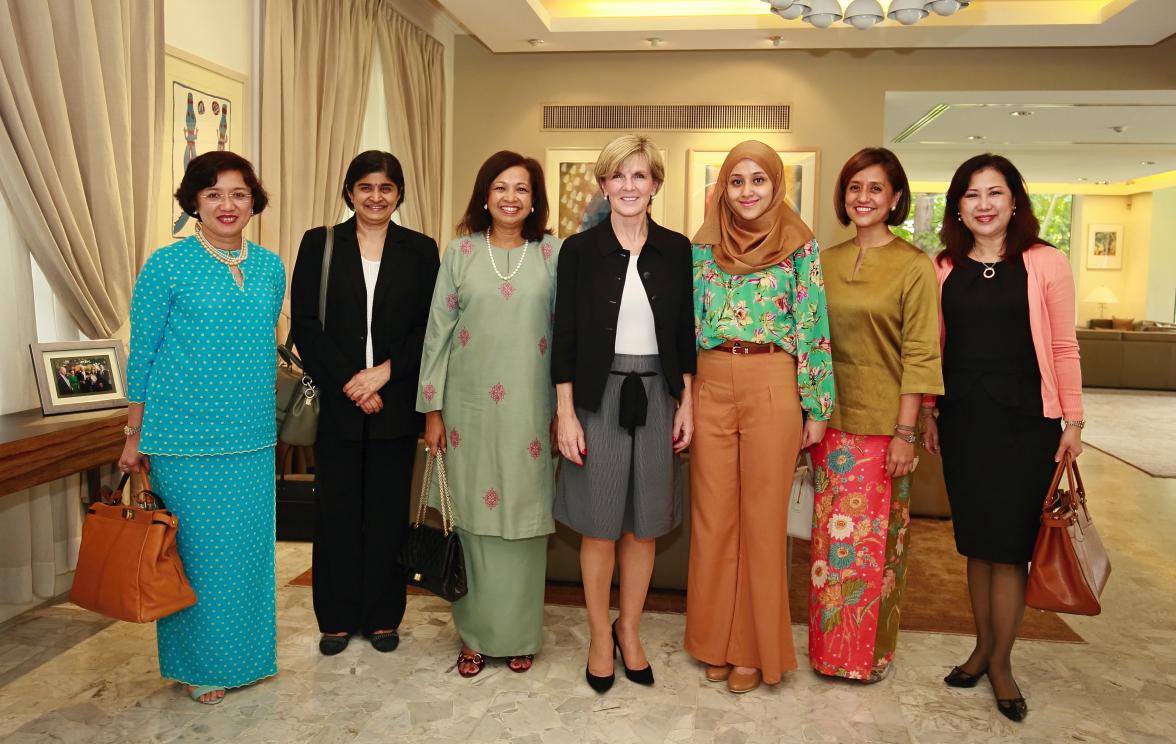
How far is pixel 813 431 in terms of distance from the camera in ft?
8.76

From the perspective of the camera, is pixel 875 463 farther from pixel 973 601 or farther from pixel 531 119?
pixel 531 119

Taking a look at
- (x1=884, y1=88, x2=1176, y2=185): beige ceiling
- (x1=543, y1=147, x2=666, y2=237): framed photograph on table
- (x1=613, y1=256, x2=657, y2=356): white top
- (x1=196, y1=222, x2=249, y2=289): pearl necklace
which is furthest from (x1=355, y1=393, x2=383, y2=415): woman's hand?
(x1=884, y1=88, x2=1176, y2=185): beige ceiling

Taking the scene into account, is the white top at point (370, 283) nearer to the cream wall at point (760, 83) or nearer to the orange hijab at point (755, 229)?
the orange hijab at point (755, 229)

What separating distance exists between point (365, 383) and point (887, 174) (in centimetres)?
174

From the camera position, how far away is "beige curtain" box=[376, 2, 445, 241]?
19.5 ft

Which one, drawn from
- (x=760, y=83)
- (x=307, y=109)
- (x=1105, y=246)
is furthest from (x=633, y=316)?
(x=1105, y=246)

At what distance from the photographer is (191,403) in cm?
249

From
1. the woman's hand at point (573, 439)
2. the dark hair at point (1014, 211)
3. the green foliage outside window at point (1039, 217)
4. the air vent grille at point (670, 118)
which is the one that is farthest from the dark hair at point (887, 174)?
the green foliage outside window at point (1039, 217)

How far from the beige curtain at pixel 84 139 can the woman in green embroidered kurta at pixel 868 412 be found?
2.66m

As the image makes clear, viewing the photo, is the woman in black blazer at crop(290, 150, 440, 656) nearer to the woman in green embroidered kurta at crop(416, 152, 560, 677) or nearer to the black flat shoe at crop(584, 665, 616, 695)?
the woman in green embroidered kurta at crop(416, 152, 560, 677)

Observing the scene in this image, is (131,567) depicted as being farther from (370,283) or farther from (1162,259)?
(1162,259)

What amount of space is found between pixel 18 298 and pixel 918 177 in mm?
12852

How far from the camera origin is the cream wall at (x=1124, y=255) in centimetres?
1438

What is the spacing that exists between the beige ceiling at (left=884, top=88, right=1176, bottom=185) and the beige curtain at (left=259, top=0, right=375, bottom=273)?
427cm
